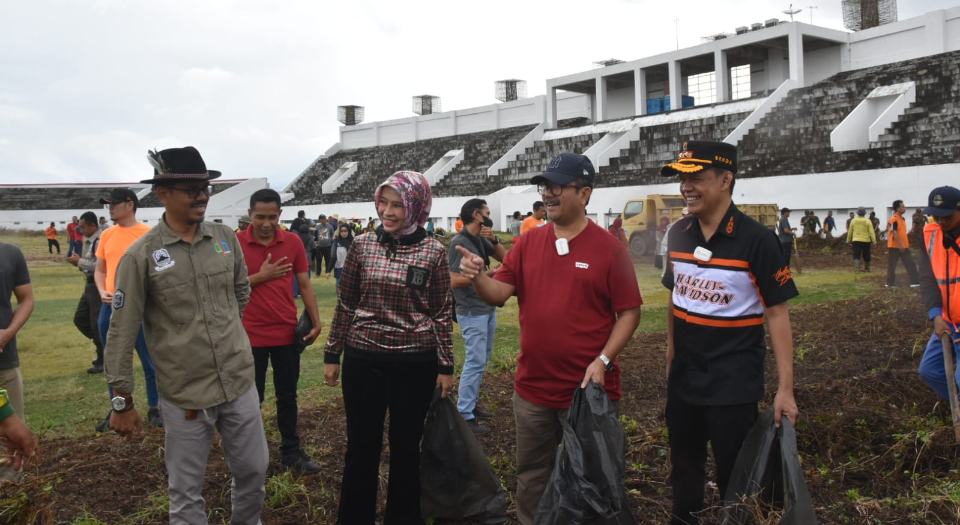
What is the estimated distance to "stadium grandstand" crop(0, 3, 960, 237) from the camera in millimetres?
27547

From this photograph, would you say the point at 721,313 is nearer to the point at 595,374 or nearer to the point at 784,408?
the point at 784,408

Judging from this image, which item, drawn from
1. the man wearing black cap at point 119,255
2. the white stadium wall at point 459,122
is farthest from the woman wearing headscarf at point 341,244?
the white stadium wall at point 459,122

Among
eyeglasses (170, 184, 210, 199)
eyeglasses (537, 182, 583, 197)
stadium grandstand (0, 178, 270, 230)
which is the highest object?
stadium grandstand (0, 178, 270, 230)

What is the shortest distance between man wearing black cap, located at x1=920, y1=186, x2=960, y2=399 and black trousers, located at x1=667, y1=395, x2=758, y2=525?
6.83ft

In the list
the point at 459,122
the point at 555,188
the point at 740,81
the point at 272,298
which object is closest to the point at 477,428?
the point at 272,298

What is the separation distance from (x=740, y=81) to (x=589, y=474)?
4169 centimetres

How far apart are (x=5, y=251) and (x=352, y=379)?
7.09 feet

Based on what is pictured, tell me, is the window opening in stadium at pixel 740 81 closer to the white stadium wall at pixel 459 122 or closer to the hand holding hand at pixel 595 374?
the white stadium wall at pixel 459 122

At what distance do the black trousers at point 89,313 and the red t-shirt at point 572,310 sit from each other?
5571 millimetres

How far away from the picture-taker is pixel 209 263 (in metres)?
3.55

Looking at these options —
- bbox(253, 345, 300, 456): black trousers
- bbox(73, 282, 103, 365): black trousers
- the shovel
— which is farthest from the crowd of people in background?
bbox(73, 282, 103, 365): black trousers

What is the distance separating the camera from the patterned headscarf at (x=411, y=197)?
3764mm

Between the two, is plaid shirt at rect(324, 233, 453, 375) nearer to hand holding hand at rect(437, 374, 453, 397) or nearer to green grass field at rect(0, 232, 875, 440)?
hand holding hand at rect(437, 374, 453, 397)

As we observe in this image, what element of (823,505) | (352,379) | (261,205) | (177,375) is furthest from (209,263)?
(823,505)
